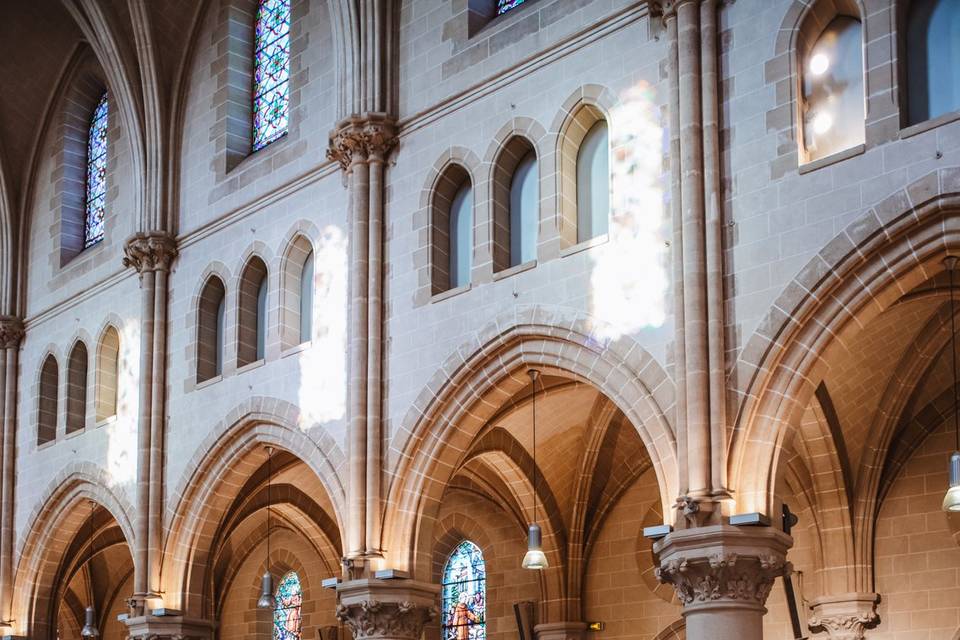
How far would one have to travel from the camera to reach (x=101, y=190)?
28953 millimetres

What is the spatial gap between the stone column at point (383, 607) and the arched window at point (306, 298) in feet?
13.4

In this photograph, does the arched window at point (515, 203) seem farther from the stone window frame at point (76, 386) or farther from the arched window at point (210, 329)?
the stone window frame at point (76, 386)

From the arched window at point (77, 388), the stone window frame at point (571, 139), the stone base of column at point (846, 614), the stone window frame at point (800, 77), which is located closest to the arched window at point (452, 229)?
the stone window frame at point (571, 139)

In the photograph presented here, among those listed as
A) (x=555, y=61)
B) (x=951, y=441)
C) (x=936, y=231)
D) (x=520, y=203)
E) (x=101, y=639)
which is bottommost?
(x=101, y=639)

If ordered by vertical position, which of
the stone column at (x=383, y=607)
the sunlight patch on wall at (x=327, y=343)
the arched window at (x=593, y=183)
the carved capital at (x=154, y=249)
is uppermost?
the carved capital at (x=154, y=249)

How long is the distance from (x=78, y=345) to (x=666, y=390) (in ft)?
45.2

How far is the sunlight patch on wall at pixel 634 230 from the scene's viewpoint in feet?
57.1

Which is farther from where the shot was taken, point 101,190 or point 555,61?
point 101,190

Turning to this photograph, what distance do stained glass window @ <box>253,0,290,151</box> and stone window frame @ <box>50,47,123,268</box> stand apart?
3.97 meters

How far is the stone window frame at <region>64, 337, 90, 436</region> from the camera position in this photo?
27312mm

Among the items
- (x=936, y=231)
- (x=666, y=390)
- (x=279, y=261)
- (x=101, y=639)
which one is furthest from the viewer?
(x=101, y=639)

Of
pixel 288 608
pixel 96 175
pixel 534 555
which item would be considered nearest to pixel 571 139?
pixel 534 555

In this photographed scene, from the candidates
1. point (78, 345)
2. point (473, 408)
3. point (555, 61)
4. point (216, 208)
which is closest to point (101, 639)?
point (78, 345)

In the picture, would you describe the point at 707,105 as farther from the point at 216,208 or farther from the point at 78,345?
the point at 78,345
